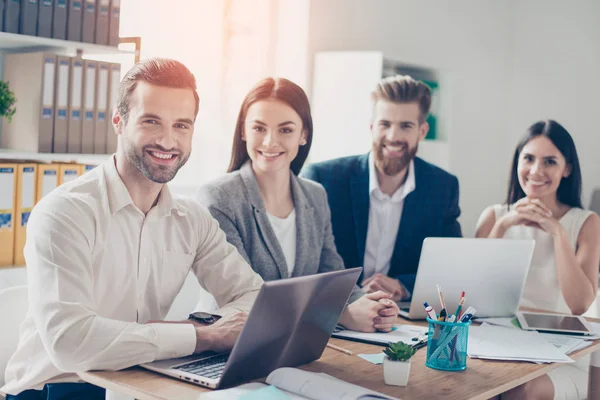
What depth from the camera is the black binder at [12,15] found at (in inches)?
106

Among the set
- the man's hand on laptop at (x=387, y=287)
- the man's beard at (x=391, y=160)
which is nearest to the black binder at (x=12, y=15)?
the man's beard at (x=391, y=160)

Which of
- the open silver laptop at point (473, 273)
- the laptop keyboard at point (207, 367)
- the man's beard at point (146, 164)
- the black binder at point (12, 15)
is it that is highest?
the black binder at point (12, 15)

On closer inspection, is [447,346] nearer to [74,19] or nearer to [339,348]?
[339,348]

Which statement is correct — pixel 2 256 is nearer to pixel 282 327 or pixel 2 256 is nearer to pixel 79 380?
pixel 79 380

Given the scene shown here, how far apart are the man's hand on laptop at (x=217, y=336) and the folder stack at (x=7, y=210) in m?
1.34

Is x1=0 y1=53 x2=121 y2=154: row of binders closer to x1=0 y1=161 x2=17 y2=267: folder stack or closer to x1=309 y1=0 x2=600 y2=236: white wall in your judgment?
x1=0 y1=161 x2=17 y2=267: folder stack

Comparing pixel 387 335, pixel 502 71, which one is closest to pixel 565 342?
pixel 387 335

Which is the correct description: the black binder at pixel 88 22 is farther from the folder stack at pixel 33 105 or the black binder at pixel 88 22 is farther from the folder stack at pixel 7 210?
the folder stack at pixel 7 210

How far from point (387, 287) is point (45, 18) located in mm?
1562

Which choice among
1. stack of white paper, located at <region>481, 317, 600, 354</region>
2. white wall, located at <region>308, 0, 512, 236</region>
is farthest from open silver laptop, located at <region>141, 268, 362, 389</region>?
white wall, located at <region>308, 0, 512, 236</region>

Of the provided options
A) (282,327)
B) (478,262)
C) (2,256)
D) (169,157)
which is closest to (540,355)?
(478,262)

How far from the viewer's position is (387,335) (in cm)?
202

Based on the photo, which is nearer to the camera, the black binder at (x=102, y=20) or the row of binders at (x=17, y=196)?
the row of binders at (x=17, y=196)

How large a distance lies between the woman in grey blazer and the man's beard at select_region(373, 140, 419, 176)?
0.40 metres
